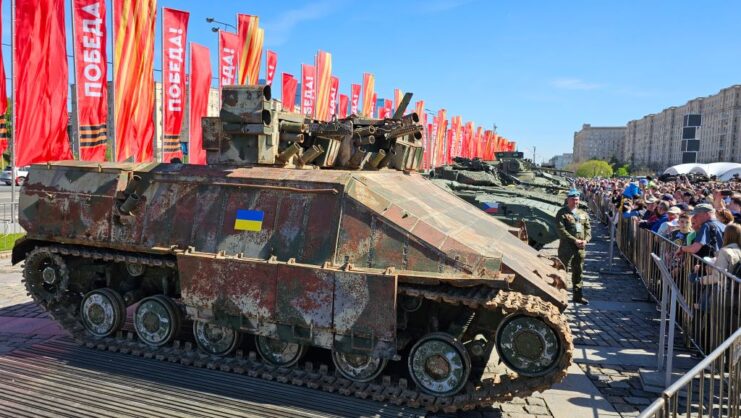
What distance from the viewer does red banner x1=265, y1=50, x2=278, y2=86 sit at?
19.9 m

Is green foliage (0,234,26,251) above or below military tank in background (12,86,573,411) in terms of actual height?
below

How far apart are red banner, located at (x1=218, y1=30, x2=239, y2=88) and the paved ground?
27.0ft

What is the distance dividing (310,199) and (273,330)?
160cm

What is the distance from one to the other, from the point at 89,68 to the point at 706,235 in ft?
42.8

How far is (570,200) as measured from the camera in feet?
36.1

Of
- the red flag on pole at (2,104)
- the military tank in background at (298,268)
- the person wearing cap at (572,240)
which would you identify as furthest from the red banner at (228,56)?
the person wearing cap at (572,240)

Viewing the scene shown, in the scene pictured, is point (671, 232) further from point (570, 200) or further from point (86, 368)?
point (86, 368)

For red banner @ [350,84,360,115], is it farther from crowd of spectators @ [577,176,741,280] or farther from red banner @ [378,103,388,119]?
crowd of spectators @ [577,176,741,280]

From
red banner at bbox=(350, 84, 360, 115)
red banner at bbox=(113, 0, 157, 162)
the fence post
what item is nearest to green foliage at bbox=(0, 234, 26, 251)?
red banner at bbox=(113, 0, 157, 162)

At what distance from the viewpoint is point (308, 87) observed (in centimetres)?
2325

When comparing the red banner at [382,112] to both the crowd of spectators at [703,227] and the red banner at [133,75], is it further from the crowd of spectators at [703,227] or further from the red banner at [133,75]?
the crowd of spectators at [703,227]

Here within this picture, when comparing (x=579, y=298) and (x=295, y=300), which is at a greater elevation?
(x=295, y=300)

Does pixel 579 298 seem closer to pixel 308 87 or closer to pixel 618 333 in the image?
pixel 618 333

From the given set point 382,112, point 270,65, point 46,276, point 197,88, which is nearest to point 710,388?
point 46,276
